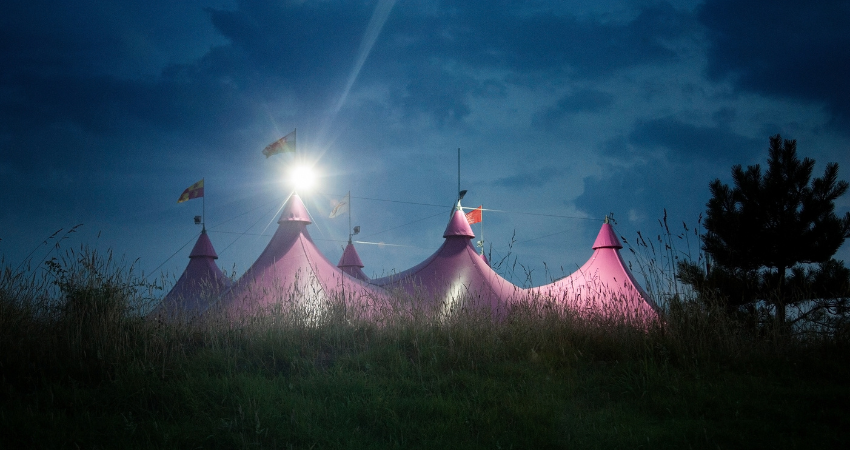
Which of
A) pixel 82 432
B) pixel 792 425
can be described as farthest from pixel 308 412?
pixel 792 425

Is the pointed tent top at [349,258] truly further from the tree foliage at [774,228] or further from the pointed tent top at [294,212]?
the tree foliage at [774,228]

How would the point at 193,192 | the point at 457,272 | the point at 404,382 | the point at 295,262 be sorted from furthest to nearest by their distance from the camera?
the point at 193,192, the point at 457,272, the point at 295,262, the point at 404,382

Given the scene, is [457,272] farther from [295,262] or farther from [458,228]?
[295,262]

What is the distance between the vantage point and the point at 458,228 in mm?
12320

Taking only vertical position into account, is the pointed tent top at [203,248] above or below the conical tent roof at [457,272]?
above

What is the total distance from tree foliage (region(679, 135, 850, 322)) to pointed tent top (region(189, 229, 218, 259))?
1091cm

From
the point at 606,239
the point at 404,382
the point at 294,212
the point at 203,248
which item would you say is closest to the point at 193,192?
the point at 203,248

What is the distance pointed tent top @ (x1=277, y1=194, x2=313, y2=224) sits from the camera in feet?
36.8

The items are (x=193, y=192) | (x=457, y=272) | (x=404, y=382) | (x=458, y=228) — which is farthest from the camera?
(x=193, y=192)

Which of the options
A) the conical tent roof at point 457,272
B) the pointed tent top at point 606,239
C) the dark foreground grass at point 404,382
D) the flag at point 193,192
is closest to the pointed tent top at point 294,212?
the conical tent roof at point 457,272

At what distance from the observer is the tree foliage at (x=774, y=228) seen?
36.2 feet

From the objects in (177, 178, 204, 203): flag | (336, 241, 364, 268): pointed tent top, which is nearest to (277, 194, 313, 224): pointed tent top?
(177, 178, 204, 203): flag

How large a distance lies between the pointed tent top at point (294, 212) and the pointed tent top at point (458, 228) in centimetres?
296

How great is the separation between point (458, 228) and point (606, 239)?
137 inches
